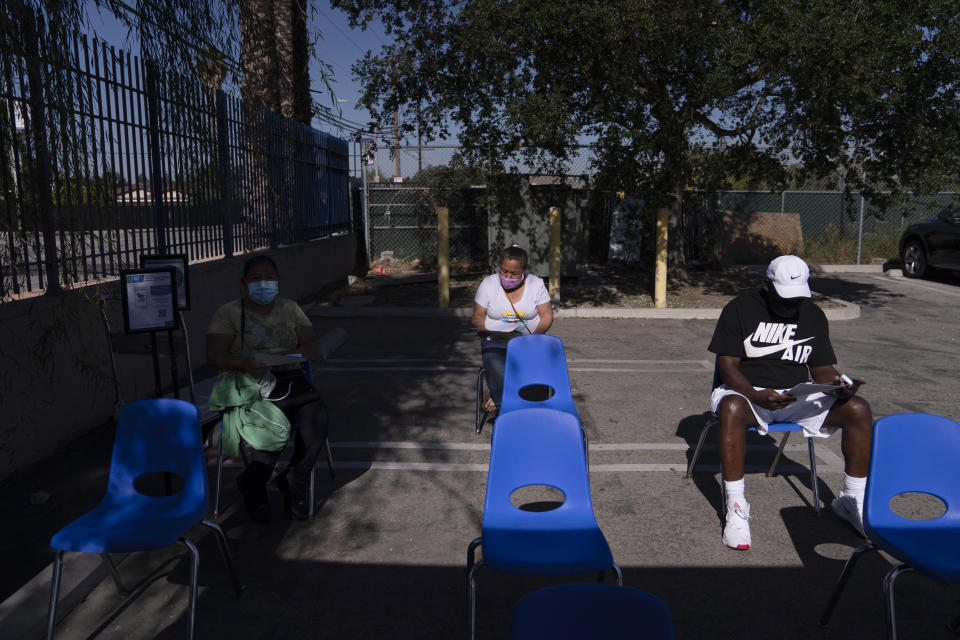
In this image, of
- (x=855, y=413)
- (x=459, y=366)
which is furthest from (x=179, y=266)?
(x=855, y=413)

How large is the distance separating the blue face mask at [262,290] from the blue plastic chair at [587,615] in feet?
10.3

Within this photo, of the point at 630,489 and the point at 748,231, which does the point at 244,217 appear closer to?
the point at 630,489

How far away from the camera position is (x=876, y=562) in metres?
3.83

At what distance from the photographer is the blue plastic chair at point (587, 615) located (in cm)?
179

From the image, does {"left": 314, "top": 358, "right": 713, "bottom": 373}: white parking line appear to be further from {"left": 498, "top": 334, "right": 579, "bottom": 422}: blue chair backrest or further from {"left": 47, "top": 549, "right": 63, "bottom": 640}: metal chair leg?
{"left": 47, "top": 549, "right": 63, "bottom": 640}: metal chair leg

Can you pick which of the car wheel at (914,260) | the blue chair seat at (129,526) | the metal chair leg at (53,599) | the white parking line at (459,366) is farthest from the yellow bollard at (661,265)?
the metal chair leg at (53,599)

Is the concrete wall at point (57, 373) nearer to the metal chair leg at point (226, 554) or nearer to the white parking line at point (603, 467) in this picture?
the metal chair leg at point (226, 554)

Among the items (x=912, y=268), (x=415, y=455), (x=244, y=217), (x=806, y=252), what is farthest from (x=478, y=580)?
(x=806, y=252)

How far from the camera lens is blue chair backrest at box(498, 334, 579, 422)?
15.9 ft

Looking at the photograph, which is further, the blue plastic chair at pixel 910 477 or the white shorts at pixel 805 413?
the white shorts at pixel 805 413

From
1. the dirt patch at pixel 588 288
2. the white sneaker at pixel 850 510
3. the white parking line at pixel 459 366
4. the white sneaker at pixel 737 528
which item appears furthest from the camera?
the dirt patch at pixel 588 288

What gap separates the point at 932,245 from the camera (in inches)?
642

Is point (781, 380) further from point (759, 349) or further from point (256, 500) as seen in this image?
point (256, 500)

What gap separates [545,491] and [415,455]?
3.77ft
